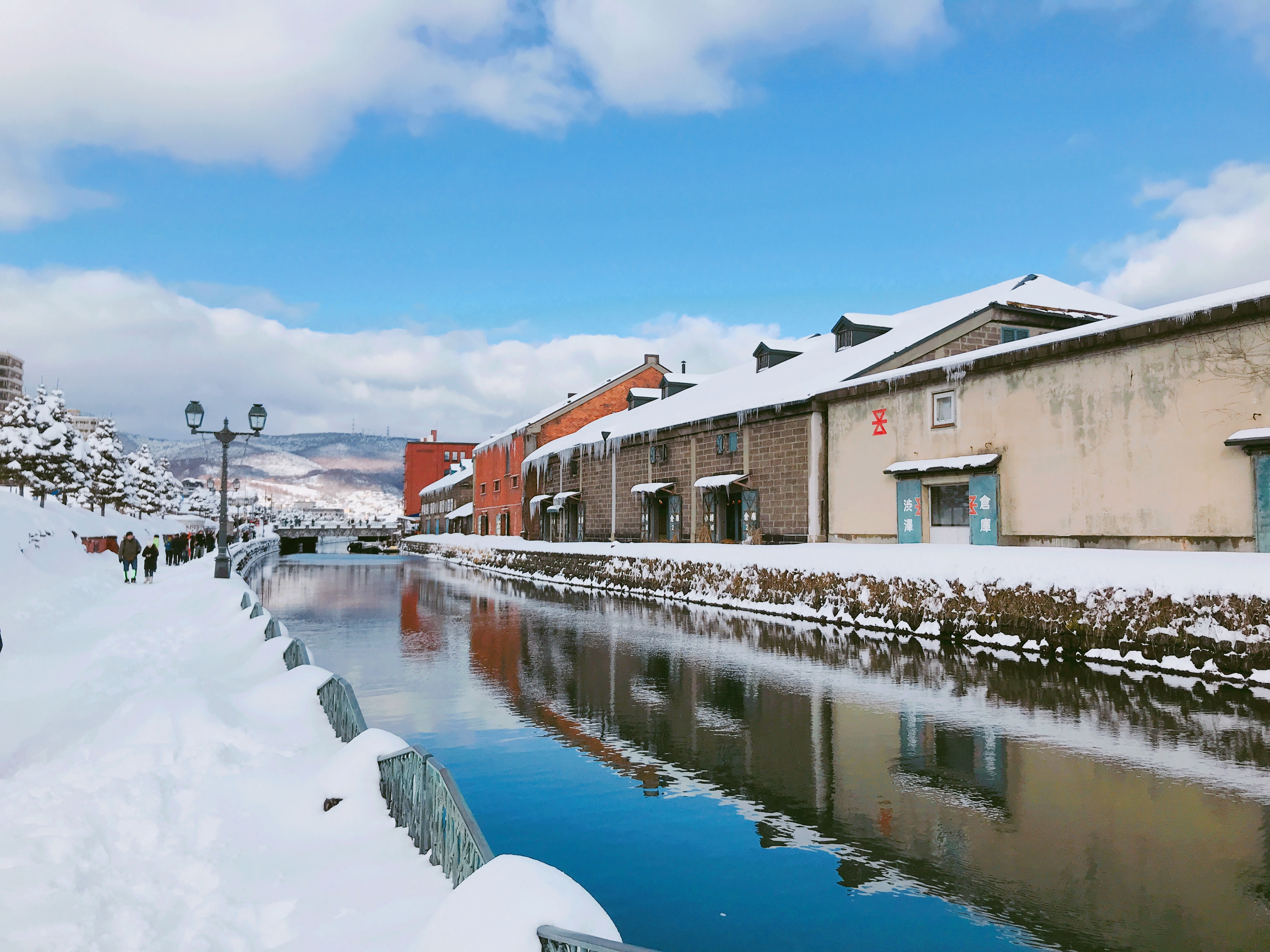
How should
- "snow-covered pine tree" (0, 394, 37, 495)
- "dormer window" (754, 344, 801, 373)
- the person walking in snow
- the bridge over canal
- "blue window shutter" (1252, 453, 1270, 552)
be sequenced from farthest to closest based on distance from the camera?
the bridge over canal → "snow-covered pine tree" (0, 394, 37, 495) → "dormer window" (754, 344, 801, 373) → the person walking in snow → "blue window shutter" (1252, 453, 1270, 552)

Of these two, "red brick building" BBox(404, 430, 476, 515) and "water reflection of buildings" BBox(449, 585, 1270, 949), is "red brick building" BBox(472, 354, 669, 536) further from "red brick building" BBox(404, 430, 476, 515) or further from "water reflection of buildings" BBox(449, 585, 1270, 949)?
"red brick building" BBox(404, 430, 476, 515)

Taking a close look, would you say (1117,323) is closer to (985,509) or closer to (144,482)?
(985,509)

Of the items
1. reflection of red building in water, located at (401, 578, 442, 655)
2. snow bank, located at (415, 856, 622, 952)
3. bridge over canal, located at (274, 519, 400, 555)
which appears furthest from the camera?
bridge over canal, located at (274, 519, 400, 555)

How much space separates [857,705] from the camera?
10523mm

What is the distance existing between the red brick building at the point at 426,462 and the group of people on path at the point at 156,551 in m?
46.2

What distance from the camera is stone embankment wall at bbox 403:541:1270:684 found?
12.1m

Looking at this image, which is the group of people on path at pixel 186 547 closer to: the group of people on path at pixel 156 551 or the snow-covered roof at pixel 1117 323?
the group of people on path at pixel 156 551

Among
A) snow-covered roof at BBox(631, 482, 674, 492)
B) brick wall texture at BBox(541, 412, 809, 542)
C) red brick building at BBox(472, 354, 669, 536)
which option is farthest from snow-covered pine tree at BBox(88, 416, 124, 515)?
snow-covered roof at BBox(631, 482, 674, 492)

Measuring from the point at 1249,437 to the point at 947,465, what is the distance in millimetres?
7464

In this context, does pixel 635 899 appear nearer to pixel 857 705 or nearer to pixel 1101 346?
pixel 857 705

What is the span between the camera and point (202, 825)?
550cm

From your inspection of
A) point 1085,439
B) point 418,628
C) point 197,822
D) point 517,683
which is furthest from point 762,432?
point 197,822

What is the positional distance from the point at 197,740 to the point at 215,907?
2.83m

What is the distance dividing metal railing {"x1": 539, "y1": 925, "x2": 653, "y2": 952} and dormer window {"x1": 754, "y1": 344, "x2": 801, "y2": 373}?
37206 mm
